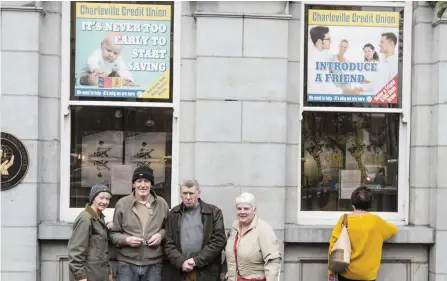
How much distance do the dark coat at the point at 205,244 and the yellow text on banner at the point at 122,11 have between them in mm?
2625

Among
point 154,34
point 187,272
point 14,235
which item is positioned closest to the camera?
point 187,272

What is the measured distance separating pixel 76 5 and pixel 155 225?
3.09 metres

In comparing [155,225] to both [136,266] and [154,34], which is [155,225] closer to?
[136,266]

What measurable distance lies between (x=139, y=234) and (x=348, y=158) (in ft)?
10.1

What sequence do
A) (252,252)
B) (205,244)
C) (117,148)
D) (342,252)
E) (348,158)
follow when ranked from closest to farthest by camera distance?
(252,252), (205,244), (342,252), (117,148), (348,158)

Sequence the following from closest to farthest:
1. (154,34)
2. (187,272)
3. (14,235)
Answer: (187,272), (14,235), (154,34)

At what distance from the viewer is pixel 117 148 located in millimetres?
7219

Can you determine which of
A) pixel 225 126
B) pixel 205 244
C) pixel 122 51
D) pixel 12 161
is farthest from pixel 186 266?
pixel 122 51

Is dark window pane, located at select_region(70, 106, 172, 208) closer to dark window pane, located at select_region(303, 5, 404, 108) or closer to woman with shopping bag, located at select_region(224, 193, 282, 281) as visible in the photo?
woman with shopping bag, located at select_region(224, 193, 282, 281)

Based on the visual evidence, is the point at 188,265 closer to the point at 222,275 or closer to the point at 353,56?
the point at 222,275

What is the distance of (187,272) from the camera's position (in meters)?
5.96

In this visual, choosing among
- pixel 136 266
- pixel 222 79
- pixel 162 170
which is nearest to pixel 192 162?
pixel 162 170

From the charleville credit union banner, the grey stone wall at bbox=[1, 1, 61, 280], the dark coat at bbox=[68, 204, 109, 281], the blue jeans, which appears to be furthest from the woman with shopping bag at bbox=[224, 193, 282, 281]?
the grey stone wall at bbox=[1, 1, 61, 280]

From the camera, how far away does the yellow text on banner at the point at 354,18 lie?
7.25 metres
